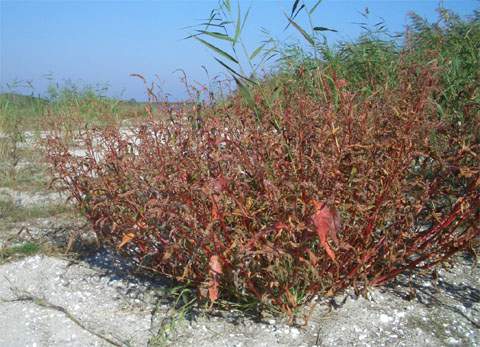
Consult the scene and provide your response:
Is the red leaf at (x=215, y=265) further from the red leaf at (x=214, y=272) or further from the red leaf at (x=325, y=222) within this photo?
the red leaf at (x=325, y=222)

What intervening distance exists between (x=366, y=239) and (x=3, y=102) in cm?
684

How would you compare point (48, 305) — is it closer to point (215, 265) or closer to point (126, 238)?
point (126, 238)

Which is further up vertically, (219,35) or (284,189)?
(219,35)

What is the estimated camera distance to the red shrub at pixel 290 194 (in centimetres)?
214

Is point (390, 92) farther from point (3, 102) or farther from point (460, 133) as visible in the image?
point (3, 102)

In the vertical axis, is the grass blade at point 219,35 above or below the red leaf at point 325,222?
above

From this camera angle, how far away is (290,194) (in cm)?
215

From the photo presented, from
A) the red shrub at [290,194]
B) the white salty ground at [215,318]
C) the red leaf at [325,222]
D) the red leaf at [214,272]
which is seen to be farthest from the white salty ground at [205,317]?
the red leaf at [325,222]

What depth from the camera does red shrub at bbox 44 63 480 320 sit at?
2.14m

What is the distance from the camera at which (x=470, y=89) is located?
9.23ft

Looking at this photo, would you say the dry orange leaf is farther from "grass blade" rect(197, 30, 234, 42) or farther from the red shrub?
"grass blade" rect(197, 30, 234, 42)

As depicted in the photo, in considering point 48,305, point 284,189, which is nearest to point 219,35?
point 284,189

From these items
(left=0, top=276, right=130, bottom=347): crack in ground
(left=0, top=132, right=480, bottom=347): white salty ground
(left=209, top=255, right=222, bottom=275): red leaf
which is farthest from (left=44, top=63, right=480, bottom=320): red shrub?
(left=0, top=276, right=130, bottom=347): crack in ground

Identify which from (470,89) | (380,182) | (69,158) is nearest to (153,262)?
(69,158)
